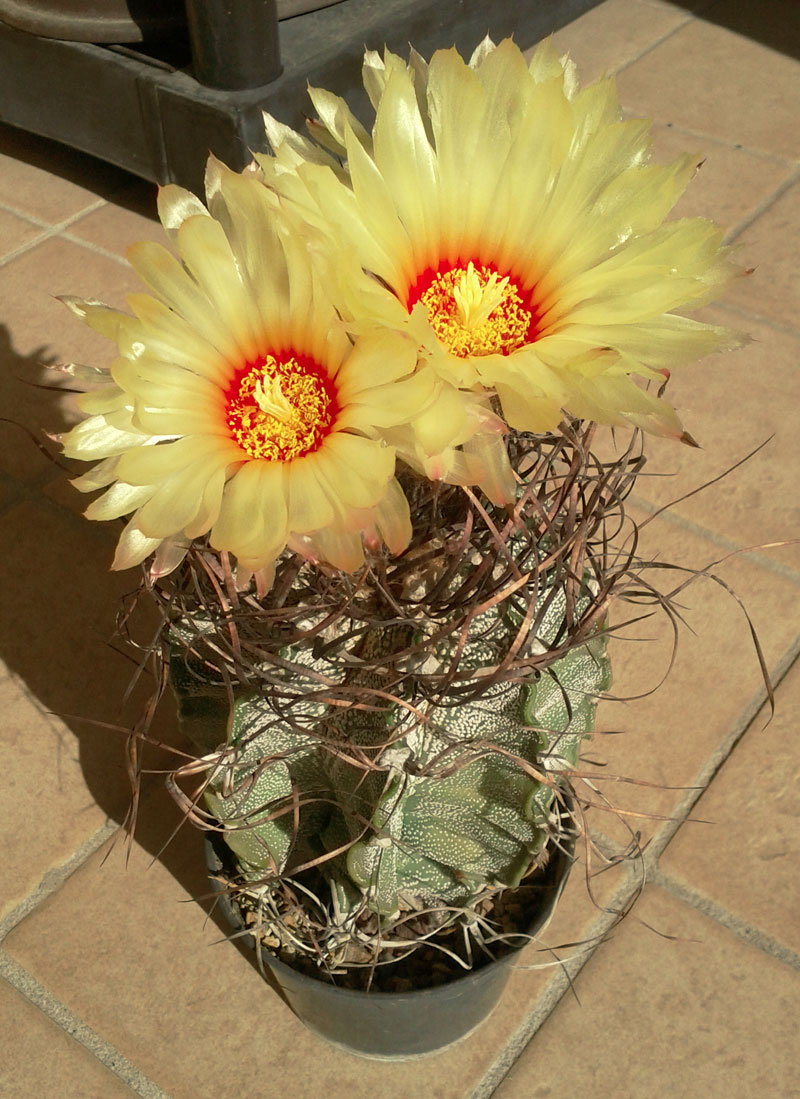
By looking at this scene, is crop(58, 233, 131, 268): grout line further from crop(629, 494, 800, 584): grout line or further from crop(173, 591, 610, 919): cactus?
crop(173, 591, 610, 919): cactus

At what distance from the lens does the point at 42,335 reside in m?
1.36

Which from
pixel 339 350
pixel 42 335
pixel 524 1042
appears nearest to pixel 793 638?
pixel 524 1042

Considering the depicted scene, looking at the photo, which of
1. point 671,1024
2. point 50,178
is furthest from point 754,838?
point 50,178

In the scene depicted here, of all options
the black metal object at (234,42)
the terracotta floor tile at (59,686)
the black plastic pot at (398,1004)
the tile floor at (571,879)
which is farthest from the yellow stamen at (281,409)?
the black metal object at (234,42)

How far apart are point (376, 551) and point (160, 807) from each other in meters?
0.64

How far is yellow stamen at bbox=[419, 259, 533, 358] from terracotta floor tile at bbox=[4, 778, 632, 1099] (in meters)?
0.59

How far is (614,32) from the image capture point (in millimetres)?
1919

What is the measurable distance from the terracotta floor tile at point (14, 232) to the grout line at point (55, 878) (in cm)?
86

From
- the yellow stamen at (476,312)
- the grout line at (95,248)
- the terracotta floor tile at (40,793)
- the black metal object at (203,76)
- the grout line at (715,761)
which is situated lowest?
the grout line at (715,761)

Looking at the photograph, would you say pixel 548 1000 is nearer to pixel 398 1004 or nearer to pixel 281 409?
pixel 398 1004

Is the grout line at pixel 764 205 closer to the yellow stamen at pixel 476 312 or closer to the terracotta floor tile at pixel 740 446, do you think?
the terracotta floor tile at pixel 740 446

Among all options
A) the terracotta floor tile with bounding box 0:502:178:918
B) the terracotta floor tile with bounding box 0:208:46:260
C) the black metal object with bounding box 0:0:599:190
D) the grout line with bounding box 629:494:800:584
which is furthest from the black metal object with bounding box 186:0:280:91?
the grout line with bounding box 629:494:800:584

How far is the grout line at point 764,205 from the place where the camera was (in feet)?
4.96

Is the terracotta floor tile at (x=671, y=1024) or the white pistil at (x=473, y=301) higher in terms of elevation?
the white pistil at (x=473, y=301)
